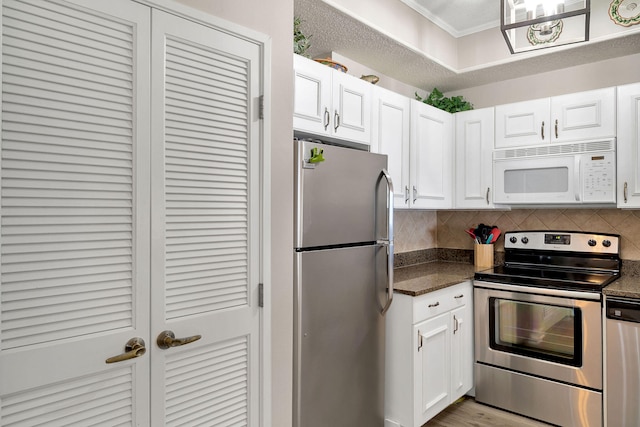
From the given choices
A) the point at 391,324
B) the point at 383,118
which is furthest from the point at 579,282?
the point at 383,118

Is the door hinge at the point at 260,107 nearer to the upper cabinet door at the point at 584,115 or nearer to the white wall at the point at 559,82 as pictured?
the upper cabinet door at the point at 584,115

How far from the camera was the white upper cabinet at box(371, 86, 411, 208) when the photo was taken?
A: 8.84ft

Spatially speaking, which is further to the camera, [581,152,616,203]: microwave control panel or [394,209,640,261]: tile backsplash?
[394,209,640,261]: tile backsplash

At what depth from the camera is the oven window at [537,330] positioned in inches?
103

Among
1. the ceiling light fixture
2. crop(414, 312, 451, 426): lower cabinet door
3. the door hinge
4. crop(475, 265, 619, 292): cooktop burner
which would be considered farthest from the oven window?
the door hinge

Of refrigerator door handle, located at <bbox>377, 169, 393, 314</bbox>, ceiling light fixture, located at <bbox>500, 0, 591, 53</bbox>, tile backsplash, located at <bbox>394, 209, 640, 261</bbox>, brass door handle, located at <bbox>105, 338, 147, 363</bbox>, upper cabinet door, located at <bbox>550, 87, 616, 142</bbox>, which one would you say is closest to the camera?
brass door handle, located at <bbox>105, 338, 147, 363</bbox>

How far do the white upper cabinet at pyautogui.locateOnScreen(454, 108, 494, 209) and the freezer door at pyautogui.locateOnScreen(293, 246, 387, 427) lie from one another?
138 centimetres

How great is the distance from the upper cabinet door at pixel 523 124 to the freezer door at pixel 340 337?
5.20ft

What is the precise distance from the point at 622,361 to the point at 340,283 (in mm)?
1726

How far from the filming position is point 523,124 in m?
3.11

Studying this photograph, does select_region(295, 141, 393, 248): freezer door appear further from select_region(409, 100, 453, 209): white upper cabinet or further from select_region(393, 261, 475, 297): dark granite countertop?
select_region(409, 100, 453, 209): white upper cabinet

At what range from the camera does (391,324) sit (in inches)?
100.0

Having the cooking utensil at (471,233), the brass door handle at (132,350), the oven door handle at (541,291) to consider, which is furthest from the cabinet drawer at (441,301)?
the brass door handle at (132,350)

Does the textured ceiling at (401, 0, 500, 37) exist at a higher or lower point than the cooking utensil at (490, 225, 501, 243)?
higher
